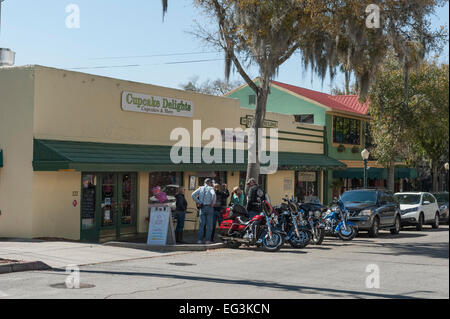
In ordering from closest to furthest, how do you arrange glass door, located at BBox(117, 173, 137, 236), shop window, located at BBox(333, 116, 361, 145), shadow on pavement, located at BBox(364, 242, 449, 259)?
shadow on pavement, located at BBox(364, 242, 449, 259)
glass door, located at BBox(117, 173, 137, 236)
shop window, located at BBox(333, 116, 361, 145)

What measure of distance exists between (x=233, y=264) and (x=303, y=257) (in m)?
2.16

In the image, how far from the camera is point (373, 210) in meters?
20.8

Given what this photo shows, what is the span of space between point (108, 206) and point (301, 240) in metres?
6.39

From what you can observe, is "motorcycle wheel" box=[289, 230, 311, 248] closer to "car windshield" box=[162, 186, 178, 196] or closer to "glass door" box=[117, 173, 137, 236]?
"glass door" box=[117, 173, 137, 236]

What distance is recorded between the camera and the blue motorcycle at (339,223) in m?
19.1

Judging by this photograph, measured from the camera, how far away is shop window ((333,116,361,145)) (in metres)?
32.8

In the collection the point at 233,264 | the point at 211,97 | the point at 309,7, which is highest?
the point at 309,7

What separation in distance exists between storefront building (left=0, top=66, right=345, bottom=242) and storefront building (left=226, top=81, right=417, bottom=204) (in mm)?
10258

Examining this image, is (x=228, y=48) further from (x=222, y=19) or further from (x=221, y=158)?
(x=221, y=158)

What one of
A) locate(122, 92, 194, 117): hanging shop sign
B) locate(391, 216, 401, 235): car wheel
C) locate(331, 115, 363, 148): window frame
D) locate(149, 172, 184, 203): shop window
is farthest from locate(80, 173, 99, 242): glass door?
locate(331, 115, 363, 148): window frame

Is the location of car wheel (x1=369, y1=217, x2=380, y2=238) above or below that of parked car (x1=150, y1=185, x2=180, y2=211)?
below
